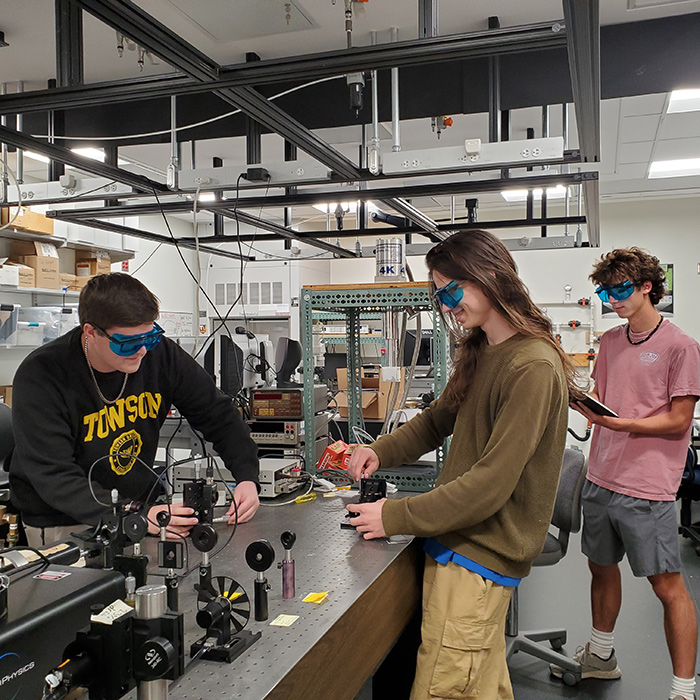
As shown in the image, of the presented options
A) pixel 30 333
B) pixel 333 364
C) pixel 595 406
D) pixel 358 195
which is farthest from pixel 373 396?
pixel 595 406

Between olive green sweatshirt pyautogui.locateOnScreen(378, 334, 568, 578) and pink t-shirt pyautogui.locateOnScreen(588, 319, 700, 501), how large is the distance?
2.76 feet

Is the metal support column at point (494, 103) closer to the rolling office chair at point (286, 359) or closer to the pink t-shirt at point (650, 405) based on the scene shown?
the pink t-shirt at point (650, 405)

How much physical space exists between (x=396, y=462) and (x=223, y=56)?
2.21 m

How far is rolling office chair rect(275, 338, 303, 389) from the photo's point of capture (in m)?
4.33

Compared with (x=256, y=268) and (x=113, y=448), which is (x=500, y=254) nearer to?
(x=113, y=448)

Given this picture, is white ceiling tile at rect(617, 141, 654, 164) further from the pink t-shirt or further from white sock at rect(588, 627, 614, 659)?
white sock at rect(588, 627, 614, 659)

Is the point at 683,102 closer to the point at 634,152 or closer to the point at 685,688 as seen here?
the point at 634,152

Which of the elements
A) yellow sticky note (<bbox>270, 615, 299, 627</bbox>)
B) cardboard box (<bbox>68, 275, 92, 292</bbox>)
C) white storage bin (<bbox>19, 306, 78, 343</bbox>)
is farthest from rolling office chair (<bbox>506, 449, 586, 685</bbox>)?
cardboard box (<bbox>68, 275, 92, 292</bbox>)

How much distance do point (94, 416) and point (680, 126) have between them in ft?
14.4

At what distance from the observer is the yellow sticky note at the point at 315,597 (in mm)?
1305

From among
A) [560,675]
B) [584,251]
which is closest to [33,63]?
[560,675]

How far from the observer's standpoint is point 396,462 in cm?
190

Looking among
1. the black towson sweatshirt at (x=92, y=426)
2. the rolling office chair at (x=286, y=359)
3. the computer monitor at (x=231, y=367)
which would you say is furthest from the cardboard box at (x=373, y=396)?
the black towson sweatshirt at (x=92, y=426)

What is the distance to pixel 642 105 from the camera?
4055mm
